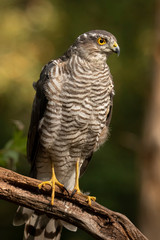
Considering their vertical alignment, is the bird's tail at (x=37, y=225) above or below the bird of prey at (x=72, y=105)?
below

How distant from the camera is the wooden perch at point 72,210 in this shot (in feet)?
13.4

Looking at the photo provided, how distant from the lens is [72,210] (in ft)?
13.9

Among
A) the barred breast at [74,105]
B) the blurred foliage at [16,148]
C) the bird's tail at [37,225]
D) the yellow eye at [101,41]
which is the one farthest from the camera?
the bird's tail at [37,225]

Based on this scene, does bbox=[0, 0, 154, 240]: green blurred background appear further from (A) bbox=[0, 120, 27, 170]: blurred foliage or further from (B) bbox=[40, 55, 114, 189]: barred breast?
(A) bbox=[0, 120, 27, 170]: blurred foliage

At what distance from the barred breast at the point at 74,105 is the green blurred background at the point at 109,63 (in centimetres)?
548

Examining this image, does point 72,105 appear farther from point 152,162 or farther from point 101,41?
point 152,162

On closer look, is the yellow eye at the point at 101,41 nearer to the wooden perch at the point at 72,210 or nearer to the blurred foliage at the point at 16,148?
the blurred foliage at the point at 16,148

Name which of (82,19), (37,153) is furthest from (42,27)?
(37,153)

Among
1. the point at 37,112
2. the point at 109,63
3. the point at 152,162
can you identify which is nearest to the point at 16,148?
the point at 37,112

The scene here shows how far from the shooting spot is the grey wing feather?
4.71m

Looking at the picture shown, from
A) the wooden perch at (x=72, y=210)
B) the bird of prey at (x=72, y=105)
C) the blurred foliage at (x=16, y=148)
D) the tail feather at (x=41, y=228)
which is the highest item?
the bird of prey at (x=72, y=105)

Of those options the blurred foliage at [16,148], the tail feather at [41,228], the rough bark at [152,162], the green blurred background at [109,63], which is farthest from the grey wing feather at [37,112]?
the green blurred background at [109,63]

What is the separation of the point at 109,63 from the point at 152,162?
345 cm

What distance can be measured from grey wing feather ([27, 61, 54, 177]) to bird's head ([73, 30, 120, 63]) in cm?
38
